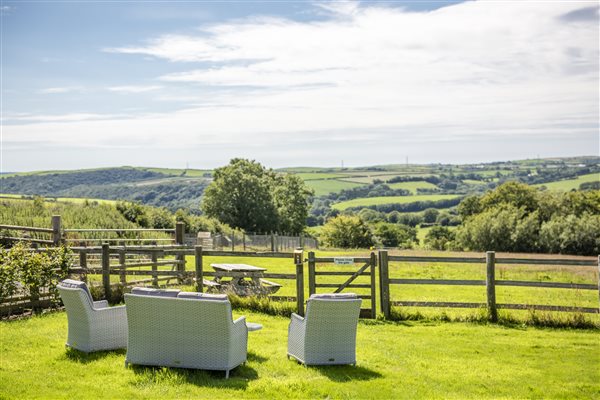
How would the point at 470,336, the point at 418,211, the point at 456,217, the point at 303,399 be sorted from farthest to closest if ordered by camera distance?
the point at 418,211 < the point at 456,217 < the point at 470,336 < the point at 303,399

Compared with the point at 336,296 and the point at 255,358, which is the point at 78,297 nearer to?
the point at 255,358

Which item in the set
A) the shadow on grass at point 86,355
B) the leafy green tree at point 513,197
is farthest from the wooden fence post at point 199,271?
the leafy green tree at point 513,197

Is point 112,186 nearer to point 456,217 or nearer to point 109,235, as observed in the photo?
point 456,217

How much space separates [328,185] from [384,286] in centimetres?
15218

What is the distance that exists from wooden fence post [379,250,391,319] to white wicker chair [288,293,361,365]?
464 cm

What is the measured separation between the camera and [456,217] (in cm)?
11781

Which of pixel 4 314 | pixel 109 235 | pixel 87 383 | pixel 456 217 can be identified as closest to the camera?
pixel 87 383

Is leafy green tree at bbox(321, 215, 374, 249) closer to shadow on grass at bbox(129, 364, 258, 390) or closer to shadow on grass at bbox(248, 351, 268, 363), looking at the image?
shadow on grass at bbox(248, 351, 268, 363)

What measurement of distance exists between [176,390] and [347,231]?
214 ft

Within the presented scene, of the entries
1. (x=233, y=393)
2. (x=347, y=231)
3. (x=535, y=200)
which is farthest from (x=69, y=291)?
(x=535, y=200)

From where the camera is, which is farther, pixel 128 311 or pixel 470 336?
pixel 470 336

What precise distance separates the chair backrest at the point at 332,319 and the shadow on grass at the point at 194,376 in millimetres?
1067

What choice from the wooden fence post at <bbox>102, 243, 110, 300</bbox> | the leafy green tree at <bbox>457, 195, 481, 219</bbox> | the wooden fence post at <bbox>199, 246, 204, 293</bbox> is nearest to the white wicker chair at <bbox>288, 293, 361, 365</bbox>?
the wooden fence post at <bbox>199, 246, 204, 293</bbox>

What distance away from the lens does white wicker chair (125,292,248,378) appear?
27.3 feet
